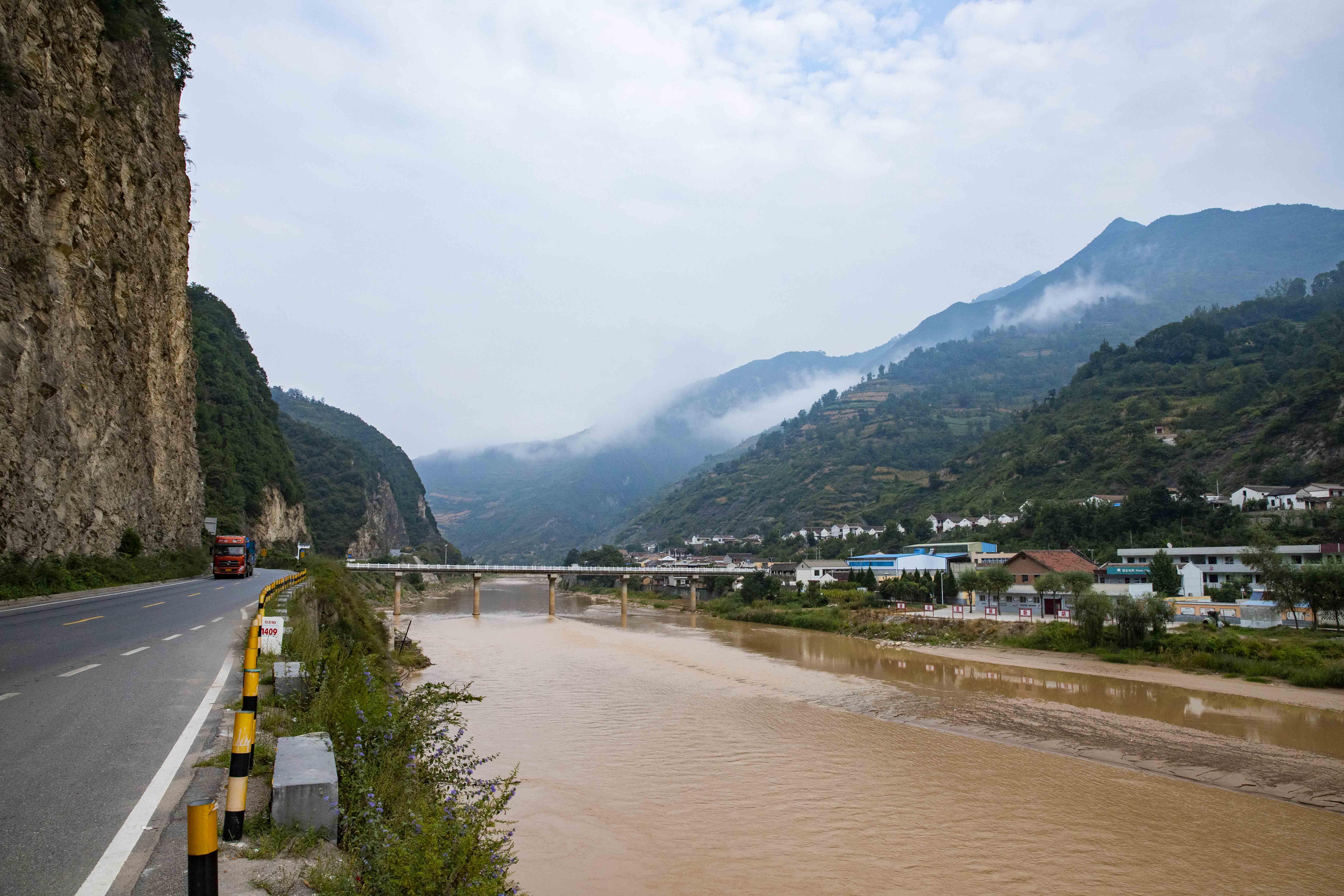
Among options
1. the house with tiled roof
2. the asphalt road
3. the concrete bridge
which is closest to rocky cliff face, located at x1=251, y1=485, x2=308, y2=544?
the concrete bridge

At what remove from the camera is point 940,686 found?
1056 inches

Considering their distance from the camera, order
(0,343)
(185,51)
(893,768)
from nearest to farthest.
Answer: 1. (893,768)
2. (0,343)
3. (185,51)

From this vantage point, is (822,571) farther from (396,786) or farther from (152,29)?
(396,786)

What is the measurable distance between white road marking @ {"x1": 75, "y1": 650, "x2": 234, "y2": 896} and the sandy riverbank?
95.7 ft

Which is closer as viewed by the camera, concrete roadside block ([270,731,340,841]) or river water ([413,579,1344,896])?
concrete roadside block ([270,731,340,841])

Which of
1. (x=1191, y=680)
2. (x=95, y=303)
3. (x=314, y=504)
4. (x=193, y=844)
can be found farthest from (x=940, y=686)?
(x=314, y=504)

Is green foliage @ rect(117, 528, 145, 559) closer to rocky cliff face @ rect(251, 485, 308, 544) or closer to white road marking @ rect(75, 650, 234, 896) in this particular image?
white road marking @ rect(75, 650, 234, 896)

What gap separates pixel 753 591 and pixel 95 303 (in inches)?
2047

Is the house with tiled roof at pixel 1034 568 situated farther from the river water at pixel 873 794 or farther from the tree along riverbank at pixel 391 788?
the tree along riverbank at pixel 391 788

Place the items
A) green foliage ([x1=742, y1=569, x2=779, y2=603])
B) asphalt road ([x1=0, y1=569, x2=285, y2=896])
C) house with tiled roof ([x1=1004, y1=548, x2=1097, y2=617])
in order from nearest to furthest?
asphalt road ([x1=0, y1=569, x2=285, y2=896]) < house with tiled roof ([x1=1004, y1=548, x2=1097, y2=617]) < green foliage ([x1=742, y1=569, x2=779, y2=603])

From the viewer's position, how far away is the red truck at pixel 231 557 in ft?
110

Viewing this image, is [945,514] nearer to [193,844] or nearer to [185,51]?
[185,51]

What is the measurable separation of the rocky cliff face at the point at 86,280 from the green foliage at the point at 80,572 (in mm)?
514

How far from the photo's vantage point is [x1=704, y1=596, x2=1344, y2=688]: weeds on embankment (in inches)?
1066
